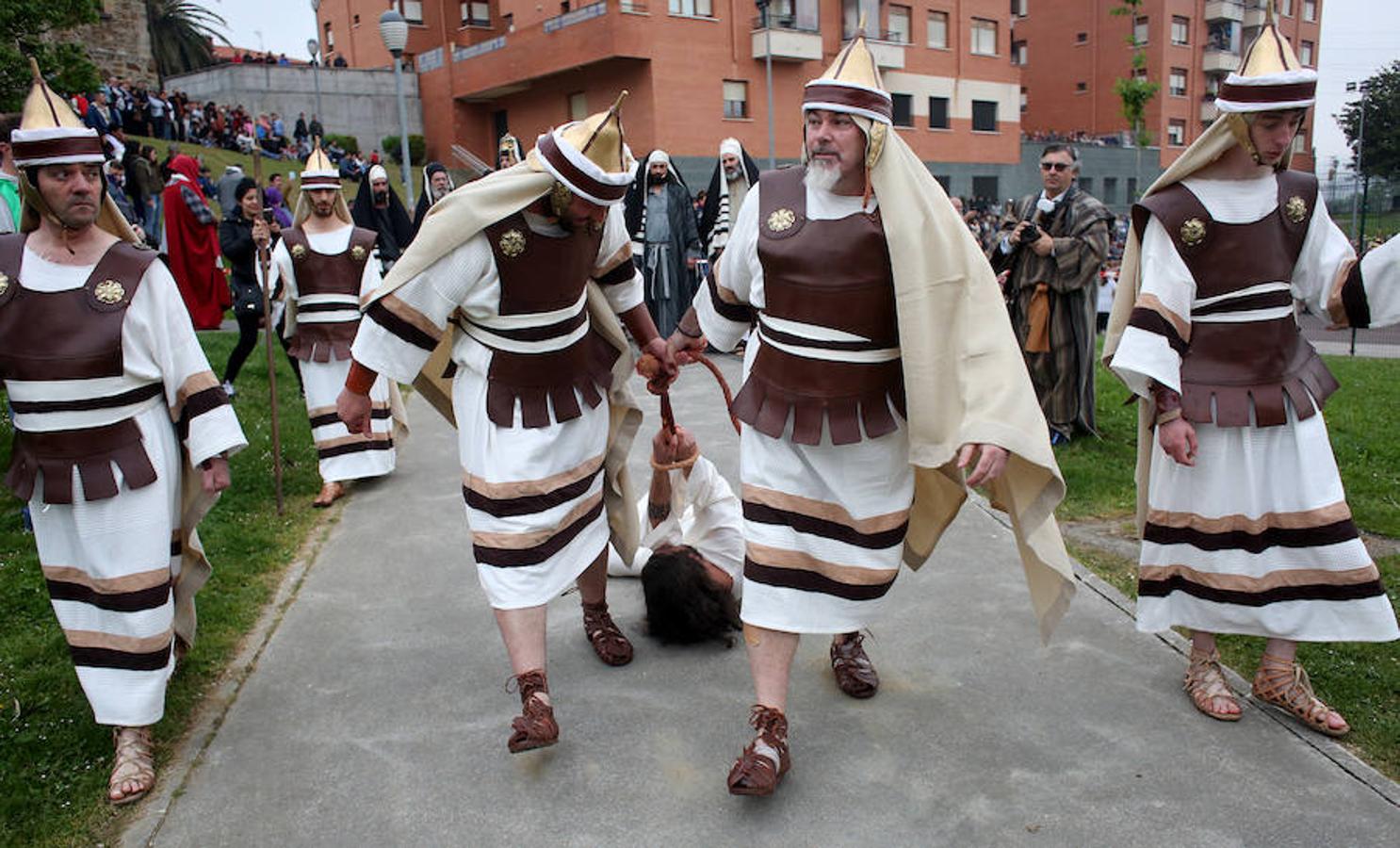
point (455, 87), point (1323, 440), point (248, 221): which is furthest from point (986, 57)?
point (1323, 440)

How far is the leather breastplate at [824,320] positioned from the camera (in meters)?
3.23

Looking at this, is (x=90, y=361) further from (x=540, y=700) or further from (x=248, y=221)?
(x=248, y=221)

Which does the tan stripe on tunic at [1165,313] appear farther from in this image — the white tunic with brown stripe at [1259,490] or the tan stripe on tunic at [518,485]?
the tan stripe on tunic at [518,485]

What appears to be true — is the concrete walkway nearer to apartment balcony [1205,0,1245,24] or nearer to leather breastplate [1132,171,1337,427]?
leather breastplate [1132,171,1337,427]

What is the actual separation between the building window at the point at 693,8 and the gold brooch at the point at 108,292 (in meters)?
31.7

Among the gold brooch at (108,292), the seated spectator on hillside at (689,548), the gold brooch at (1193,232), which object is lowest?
the seated spectator on hillside at (689,548)

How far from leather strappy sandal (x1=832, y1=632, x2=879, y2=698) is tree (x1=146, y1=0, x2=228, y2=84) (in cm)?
5374

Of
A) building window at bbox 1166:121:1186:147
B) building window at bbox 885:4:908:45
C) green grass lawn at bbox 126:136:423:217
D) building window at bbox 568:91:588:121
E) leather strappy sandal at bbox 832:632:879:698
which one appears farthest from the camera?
building window at bbox 1166:121:1186:147

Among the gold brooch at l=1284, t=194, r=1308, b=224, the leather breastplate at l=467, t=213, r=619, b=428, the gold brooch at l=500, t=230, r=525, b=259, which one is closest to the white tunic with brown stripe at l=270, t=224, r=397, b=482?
the leather breastplate at l=467, t=213, r=619, b=428

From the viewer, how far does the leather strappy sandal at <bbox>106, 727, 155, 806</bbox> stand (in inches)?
131

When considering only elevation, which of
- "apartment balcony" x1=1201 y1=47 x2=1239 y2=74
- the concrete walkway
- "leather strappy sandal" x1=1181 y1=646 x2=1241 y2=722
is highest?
"apartment balcony" x1=1201 y1=47 x2=1239 y2=74

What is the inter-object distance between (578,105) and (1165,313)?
111 ft

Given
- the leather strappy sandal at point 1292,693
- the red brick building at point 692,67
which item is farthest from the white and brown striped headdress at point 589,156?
the red brick building at point 692,67

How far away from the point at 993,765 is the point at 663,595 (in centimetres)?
143
